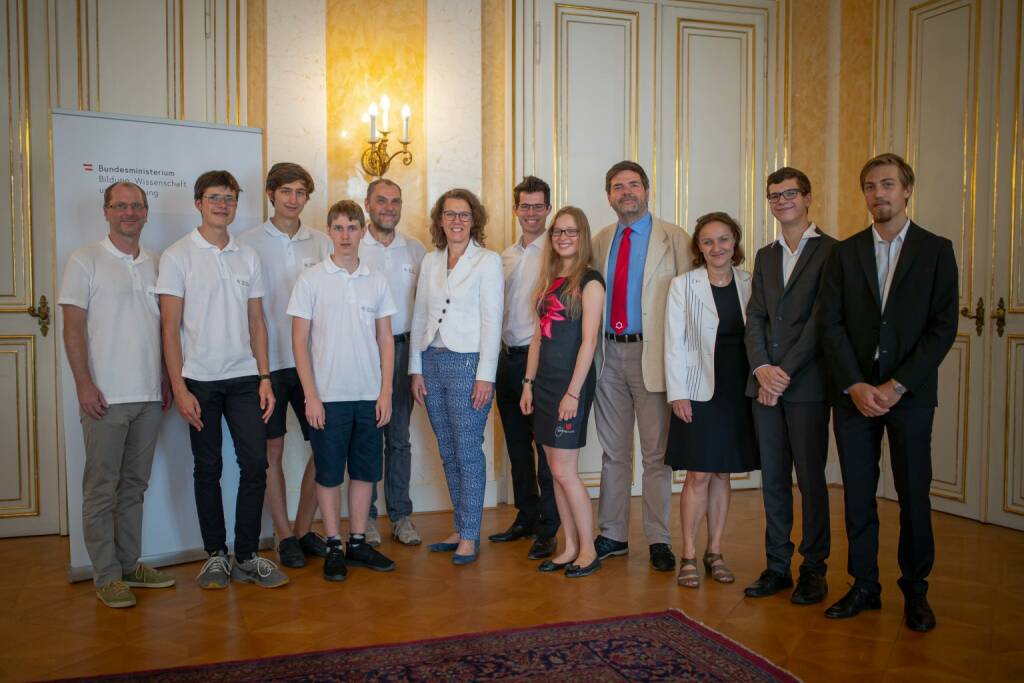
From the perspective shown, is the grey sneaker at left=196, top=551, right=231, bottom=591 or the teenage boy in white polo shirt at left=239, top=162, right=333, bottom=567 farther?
the teenage boy in white polo shirt at left=239, top=162, right=333, bottom=567

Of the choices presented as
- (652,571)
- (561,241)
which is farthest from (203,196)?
(652,571)

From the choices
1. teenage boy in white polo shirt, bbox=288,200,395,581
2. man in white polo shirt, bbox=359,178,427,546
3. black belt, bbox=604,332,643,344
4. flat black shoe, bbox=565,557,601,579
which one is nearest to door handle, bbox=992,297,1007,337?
black belt, bbox=604,332,643,344

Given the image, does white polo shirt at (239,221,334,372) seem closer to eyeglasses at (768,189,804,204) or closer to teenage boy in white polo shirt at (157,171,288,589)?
teenage boy in white polo shirt at (157,171,288,589)

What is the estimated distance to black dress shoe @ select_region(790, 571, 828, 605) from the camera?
3213 millimetres

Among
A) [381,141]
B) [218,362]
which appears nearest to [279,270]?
[218,362]

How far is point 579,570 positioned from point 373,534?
3.94ft

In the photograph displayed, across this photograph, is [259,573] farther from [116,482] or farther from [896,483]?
[896,483]

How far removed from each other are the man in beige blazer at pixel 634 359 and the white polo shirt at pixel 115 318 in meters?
1.96

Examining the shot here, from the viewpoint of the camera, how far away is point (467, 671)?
2576mm

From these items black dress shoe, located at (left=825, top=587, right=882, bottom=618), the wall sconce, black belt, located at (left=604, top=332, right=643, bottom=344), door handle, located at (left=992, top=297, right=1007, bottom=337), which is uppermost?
the wall sconce

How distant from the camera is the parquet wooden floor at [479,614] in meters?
2.71

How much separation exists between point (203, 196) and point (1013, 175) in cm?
426

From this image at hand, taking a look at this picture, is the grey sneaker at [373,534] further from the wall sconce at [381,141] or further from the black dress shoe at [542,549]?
the wall sconce at [381,141]

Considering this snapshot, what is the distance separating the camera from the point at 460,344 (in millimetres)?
3715
